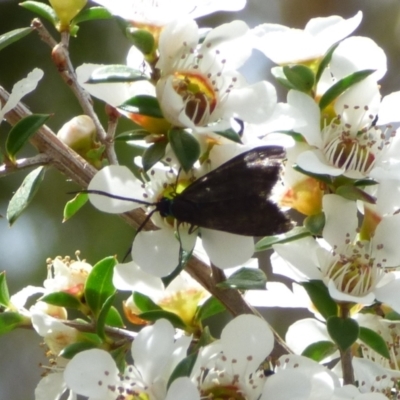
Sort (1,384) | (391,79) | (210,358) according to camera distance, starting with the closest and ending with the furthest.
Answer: (210,358), (391,79), (1,384)

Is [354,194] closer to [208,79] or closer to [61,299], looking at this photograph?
[208,79]

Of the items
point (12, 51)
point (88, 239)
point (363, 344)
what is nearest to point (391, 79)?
point (88, 239)

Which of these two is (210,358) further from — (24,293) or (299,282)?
(24,293)

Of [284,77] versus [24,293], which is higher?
[284,77]

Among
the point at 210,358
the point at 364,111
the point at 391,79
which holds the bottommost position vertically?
the point at 391,79

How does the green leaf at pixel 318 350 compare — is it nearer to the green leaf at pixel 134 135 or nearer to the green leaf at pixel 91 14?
the green leaf at pixel 134 135

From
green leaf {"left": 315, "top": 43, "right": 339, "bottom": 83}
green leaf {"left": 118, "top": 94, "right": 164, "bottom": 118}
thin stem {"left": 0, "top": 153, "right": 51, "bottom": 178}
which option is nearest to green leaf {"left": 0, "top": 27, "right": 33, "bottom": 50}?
thin stem {"left": 0, "top": 153, "right": 51, "bottom": 178}

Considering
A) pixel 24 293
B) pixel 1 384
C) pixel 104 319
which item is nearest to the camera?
pixel 104 319
